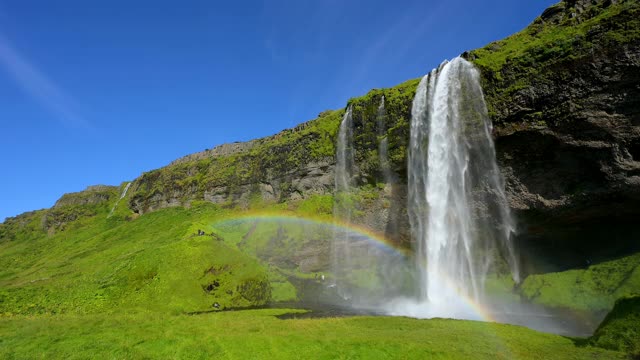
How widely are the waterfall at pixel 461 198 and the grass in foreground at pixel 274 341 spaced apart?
17.7 meters

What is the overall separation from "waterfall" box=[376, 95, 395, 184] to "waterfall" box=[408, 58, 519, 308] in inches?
391

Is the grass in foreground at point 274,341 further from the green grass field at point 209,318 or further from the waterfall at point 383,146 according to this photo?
the waterfall at point 383,146

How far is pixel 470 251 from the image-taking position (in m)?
48.4

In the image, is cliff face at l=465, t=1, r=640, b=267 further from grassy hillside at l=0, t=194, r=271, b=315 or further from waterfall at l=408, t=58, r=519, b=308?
grassy hillside at l=0, t=194, r=271, b=315

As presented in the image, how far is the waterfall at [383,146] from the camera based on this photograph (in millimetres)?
61550

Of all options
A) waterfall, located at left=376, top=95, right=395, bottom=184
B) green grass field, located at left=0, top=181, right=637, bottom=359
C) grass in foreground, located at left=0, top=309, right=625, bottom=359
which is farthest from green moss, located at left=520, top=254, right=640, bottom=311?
waterfall, located at left=376, top=95, right=395, bottom=184

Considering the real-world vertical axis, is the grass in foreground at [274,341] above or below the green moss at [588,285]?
below

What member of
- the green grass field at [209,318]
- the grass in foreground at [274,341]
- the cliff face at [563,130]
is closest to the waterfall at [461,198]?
the cliff face at [563,130]

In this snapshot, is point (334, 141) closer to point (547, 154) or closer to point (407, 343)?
point (547, 154)

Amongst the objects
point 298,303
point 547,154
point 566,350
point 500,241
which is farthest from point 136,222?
point 566,350

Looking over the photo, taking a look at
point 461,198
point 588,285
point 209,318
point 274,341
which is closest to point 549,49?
point 461,198

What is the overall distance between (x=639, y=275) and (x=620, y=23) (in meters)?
24.6

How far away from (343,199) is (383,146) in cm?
1272

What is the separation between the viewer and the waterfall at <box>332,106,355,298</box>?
64.9 m
